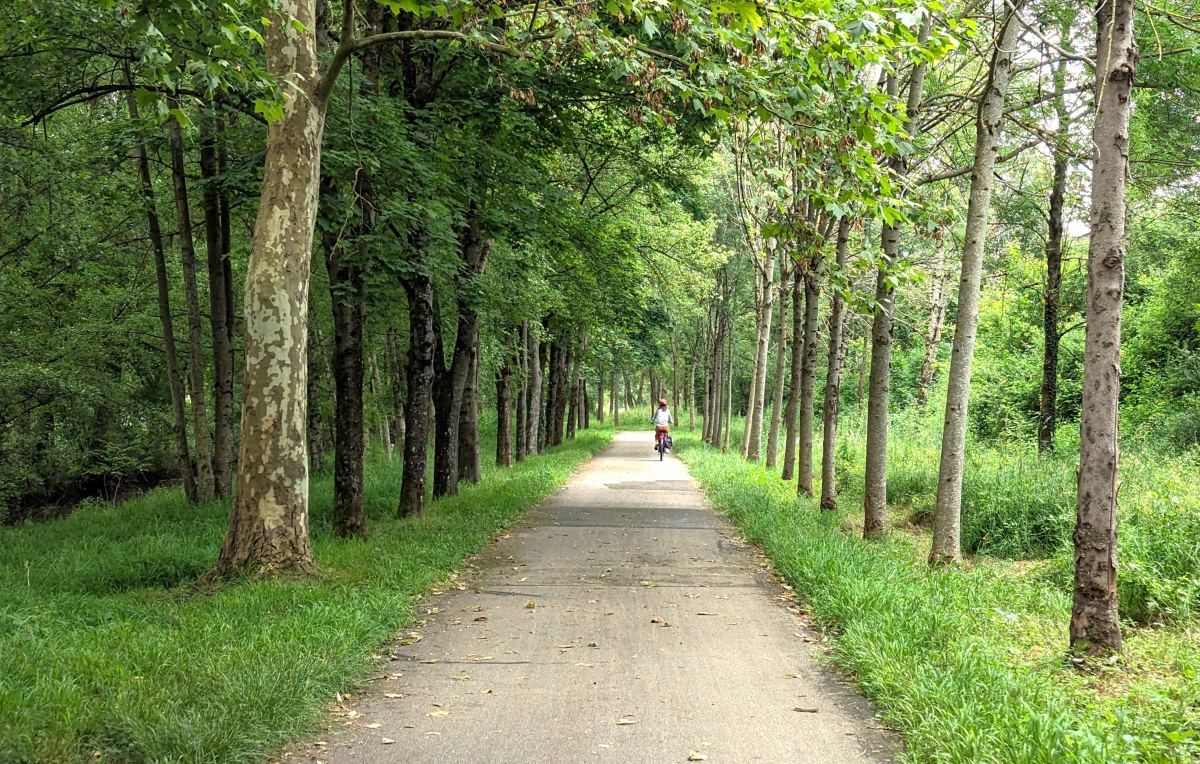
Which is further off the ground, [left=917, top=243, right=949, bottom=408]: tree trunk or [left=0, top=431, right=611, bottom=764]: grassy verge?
[left=917, top=243, right=949, bottom=408]: tree trunk

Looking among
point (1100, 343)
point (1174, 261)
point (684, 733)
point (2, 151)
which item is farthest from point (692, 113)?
point (1174, 261)

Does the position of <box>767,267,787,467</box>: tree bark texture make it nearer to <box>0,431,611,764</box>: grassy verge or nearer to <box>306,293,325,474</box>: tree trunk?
<box>0,431,611,764</box>: grassy verge

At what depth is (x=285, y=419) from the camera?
7.07m

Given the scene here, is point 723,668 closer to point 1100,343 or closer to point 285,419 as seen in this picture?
point 1100,343

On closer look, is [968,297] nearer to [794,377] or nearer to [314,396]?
[794,377]

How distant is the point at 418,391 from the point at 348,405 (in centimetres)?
165

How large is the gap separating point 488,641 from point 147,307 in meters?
14.2

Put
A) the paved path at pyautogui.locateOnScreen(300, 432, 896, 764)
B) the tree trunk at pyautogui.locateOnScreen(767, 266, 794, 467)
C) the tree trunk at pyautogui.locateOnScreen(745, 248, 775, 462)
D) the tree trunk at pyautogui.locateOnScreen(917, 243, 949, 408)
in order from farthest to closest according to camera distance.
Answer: the tree trunk at pyautogui.locateOnScreen(917, 243, 949, 408)
the tree trunk at pyautogui.locateOnScreen(745, 248, 775, 462)
the tree trunk at pyautogui.locateOnScreen(767, 266, 794, 467)
the paved path at pyautogui.locateOnScreen(300, 432, 896, 764)

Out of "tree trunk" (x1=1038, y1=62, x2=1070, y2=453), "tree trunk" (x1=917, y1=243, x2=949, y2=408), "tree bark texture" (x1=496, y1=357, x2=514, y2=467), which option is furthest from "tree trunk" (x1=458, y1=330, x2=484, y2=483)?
"tree trunk" (x1=917, y1=243, x2=949, y2=408)

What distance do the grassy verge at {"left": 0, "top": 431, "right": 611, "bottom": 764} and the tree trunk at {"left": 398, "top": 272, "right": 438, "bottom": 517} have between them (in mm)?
764

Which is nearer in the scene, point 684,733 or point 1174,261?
point 684,733

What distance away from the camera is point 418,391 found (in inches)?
444

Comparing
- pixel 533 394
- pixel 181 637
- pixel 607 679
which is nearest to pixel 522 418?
pixel 533 394

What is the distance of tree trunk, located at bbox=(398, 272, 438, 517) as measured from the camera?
36.9 ft
